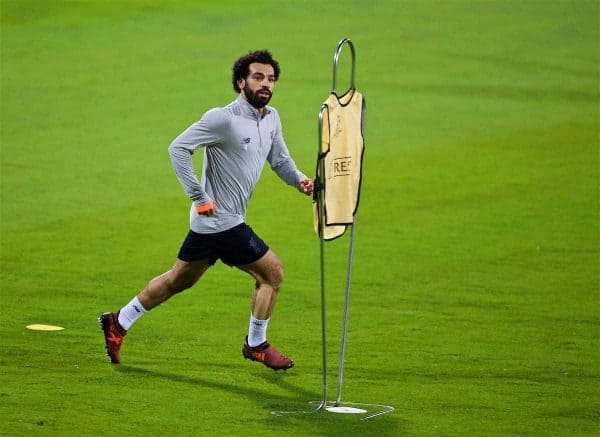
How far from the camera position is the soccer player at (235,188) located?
9.74 metres

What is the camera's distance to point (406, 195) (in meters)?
17.9

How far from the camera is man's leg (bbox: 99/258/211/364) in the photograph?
10.2 metres

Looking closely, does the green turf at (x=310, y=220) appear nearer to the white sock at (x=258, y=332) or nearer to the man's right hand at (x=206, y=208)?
the white sock at (x=258, y=332)

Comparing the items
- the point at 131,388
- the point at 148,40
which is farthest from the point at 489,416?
the point at 148,40

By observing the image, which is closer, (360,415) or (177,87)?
(360,415)

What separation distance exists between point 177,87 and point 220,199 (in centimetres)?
1361

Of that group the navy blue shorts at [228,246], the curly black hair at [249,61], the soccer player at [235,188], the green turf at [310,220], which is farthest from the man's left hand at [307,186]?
the green turf at [310,220]

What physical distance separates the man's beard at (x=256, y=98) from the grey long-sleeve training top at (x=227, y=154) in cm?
6

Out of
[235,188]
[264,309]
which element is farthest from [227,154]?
[264,309]

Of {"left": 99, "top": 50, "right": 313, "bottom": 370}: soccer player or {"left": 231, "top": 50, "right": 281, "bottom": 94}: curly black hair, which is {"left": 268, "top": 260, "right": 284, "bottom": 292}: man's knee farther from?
{"left": 231, "top": 50, "right": 281, "bottom": 94}: curly black hair

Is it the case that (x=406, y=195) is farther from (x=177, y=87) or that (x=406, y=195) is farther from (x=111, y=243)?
(x=177, y=87)

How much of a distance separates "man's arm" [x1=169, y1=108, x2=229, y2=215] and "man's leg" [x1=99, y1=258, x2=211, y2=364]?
0.58m

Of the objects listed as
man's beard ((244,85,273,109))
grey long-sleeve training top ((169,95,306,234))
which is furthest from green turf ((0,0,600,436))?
man's beard ((244,85,273,109))

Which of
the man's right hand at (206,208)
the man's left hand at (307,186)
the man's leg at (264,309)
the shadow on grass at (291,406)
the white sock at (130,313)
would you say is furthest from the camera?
the white sock at (130,313)
